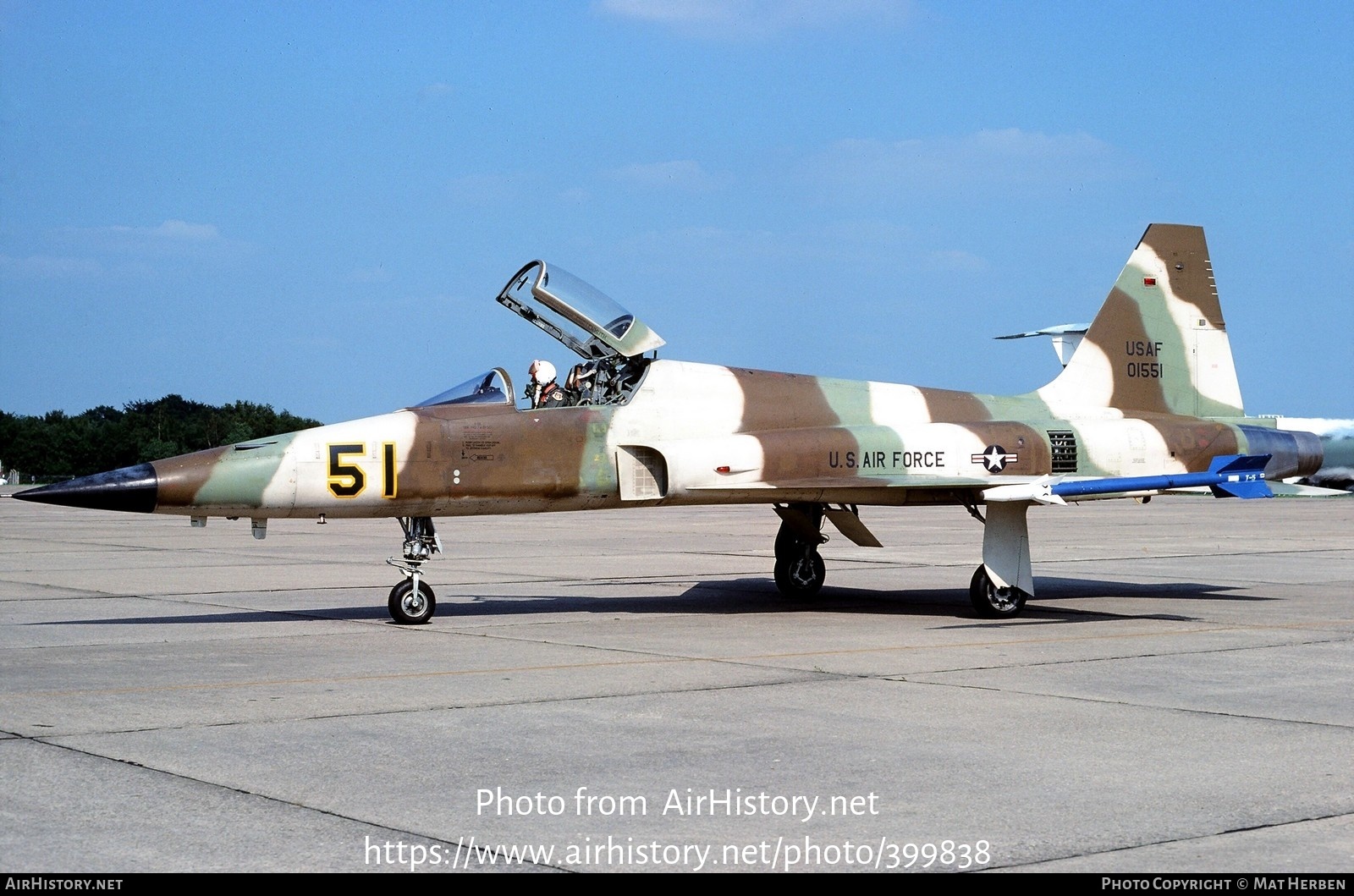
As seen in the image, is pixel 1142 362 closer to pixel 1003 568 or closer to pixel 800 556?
pixel 1003 568

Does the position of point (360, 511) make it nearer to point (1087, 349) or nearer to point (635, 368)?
point (635, 368)

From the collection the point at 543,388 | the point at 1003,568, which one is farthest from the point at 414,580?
the point at 1003,568

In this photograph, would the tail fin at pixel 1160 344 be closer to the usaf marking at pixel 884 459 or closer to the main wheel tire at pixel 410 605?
the usaf marking at pixel 884 459

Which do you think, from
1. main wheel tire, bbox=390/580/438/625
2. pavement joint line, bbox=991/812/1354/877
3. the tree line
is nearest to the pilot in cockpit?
main wheel tire, bbox=390/580/438/625

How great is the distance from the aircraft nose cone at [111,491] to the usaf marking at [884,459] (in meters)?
6.18

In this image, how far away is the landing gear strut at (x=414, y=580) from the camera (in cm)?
1295

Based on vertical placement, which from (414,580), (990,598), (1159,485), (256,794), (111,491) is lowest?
(256,794)

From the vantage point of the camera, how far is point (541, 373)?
13703 millimetres

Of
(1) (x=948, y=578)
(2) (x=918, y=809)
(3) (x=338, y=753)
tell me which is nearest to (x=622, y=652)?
(3) (x=338, y=753)

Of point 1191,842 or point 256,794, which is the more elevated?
point 256,794

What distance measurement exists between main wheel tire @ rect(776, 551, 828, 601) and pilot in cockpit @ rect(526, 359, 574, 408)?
3557 millimetres

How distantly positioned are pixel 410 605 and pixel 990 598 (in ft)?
18.1

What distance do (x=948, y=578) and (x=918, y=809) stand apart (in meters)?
12.5

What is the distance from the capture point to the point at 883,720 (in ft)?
26.8
